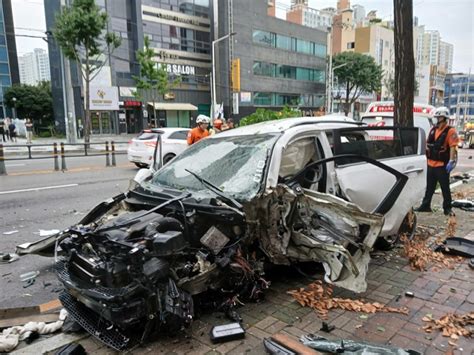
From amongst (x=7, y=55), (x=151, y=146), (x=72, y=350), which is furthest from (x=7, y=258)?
(x=7, y=55)

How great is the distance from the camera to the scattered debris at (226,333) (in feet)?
9.93

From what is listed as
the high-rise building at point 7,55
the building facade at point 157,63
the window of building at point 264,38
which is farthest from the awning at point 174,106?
the high-rise building at point 7,55

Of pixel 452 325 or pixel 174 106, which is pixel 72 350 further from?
pixel 174 106

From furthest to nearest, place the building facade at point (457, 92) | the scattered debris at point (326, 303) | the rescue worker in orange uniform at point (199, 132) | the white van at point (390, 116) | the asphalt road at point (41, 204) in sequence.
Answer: the building facade at point (457, 92) < the white van at point (390, 116) < the rescue worker in orange uniform at point (199, 132) < the asphalt road at point (41, 204) < the scattered debris at point (326, 303)

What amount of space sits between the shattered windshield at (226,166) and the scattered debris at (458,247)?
2.93 metres

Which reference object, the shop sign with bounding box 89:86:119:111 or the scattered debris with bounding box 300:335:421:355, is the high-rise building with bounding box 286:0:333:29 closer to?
the shop sign with bounding box 89:86:119:111

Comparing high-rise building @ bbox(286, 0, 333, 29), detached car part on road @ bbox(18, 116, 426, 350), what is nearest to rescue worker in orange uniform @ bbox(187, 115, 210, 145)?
detached car part on road @ bbox(18, 116, 426, 350)

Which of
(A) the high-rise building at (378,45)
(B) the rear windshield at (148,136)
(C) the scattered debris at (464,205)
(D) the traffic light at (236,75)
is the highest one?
(A) the high-rise building at (378,45)

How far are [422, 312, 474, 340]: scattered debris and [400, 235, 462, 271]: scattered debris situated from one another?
1200 millimetres

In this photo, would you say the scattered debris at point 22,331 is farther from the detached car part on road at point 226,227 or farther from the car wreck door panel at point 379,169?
the car wreck door panel at point 379,169

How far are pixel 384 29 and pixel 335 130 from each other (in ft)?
261

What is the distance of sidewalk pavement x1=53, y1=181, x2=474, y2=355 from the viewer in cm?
298

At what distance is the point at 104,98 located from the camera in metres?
35.0

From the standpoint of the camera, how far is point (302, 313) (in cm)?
350
